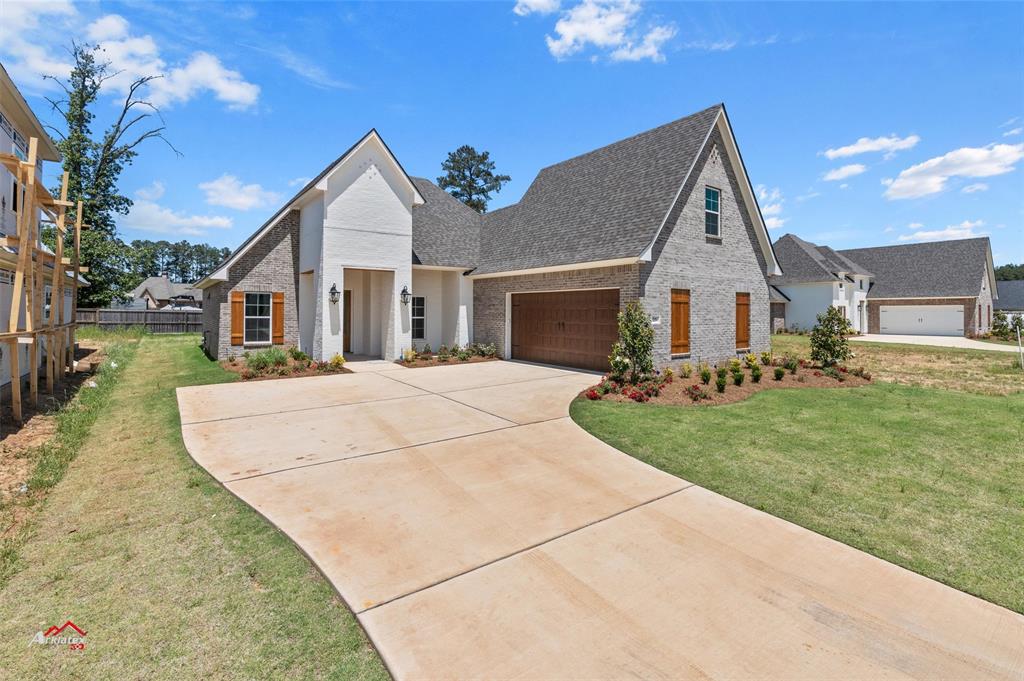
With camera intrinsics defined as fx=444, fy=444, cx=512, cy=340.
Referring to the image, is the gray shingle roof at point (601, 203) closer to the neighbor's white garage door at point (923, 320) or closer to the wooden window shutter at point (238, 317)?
the wooden window shutter at point (238, 317)

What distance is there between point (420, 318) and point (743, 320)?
12.0 m

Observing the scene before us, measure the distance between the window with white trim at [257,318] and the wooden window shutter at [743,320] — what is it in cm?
1610

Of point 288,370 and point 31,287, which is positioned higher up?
point 31,287

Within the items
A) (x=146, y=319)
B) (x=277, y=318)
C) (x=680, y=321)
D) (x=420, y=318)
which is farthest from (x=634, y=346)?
(x=146, y=319)

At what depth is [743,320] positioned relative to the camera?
15.1m

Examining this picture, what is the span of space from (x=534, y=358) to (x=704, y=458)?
10512 mm

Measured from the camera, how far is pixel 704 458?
19.5 ft

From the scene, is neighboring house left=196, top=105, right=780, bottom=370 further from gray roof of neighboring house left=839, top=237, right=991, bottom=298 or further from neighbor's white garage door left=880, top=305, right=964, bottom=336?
neighbor's white garage door left=880, top=305, right=964, bottom=336

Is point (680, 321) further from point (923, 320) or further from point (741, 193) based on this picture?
point (923, 320)

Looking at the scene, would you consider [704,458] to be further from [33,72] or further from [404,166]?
[33,72]

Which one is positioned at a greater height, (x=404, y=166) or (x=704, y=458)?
(x=404, y=166)

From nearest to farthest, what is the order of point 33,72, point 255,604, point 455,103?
1. point 255,604
2. point 455,103
3. point 33,72

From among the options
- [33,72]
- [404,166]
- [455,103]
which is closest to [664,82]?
[455,103]

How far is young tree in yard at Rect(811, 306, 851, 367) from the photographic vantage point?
1280 centimetres
